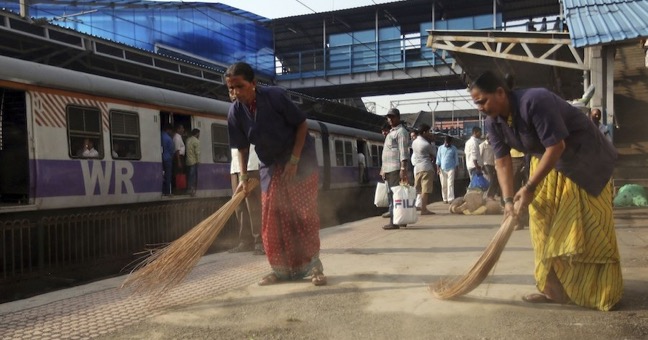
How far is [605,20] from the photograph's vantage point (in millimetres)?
7922

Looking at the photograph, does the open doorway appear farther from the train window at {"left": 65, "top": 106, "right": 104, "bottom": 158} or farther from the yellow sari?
the yellow sari

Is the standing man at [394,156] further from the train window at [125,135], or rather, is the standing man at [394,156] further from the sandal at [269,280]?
the train window at [125,135]

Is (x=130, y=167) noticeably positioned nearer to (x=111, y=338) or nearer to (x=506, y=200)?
(x=111, y=338)

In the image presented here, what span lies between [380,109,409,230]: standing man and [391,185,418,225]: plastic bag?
19cm

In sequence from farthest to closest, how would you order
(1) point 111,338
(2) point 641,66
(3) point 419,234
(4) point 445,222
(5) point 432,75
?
1. (5) point 432,75
2. (2) point 641,66
3. (4) point 445,222
4. (3) point 419,234
5. (1) point 111,338

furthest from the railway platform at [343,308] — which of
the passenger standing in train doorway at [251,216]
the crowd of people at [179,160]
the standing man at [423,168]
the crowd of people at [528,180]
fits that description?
the crowd of people at [179,160]

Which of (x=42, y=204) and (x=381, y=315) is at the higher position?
(x=42, y=204)

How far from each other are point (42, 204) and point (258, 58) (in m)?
20.8

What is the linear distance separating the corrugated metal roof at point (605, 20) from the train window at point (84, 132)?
7251 mm

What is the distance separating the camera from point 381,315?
284cm

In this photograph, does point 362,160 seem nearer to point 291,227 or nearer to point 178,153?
point 178,153

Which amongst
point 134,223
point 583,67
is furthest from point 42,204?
point 583,67

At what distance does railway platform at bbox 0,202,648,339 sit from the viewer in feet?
8.46

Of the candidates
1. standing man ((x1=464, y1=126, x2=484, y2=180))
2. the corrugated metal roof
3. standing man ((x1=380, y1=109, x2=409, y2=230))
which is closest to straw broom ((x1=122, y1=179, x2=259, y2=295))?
standing man ((x1=380, y1=109, x2=409, y2=230))
